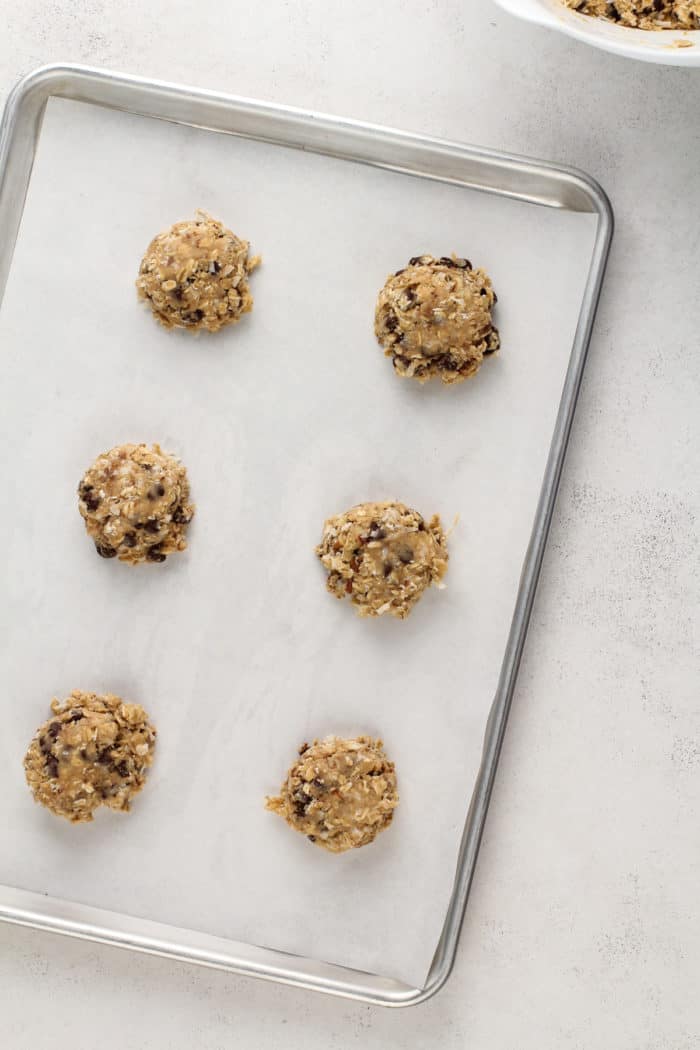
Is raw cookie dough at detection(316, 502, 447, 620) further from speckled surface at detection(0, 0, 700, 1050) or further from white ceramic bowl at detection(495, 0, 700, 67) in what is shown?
white ceramic bowl at detection(495, 0, 700, 67)

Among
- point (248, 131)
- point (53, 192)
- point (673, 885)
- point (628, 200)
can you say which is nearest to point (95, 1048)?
point (673, 885)

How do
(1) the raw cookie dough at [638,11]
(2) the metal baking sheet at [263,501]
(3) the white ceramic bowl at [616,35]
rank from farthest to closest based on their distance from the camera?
(2) the metal baking sheet at [263,501] < (1) the raw cookie dough at [638,11] < (3) the white ceramic bowl at [616,35]

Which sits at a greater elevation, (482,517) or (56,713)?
(482,517)

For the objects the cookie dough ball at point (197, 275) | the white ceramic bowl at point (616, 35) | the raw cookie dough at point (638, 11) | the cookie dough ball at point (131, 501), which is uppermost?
the raw cookie dough at point (638, 11)

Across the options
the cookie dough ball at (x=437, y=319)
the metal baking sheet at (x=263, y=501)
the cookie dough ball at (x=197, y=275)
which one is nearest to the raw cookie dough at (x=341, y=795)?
the metal baking sheet at (x=263, y=501)

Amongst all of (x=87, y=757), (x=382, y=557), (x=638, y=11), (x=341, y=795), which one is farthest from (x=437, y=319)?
(x=87, y=757)

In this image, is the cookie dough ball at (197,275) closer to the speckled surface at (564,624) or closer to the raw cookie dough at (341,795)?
the speckled surface at (564,624)

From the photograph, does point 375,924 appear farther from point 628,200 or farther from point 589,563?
point 628,200

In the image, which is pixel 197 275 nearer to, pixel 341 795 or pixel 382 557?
pixel 382 557
